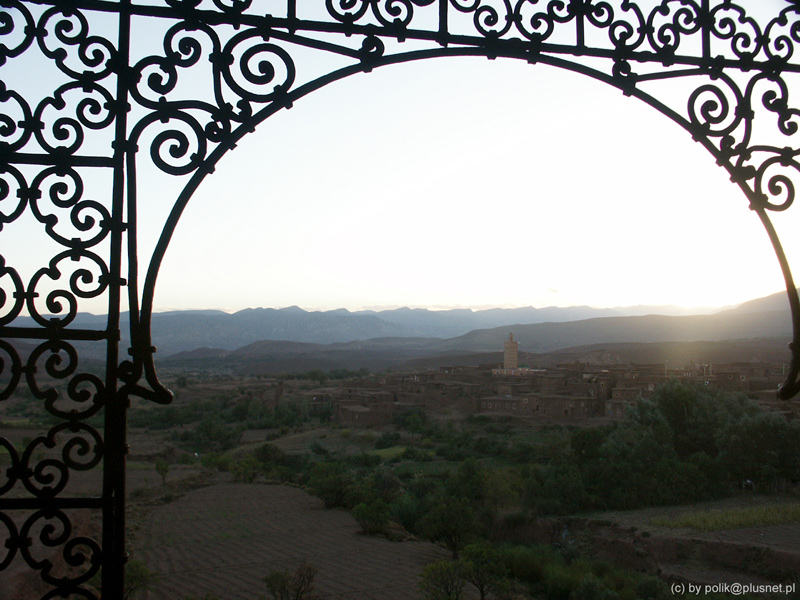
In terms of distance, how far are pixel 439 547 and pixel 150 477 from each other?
35.3ft

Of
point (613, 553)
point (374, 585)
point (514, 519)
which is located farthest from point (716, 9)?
point (514, 519)

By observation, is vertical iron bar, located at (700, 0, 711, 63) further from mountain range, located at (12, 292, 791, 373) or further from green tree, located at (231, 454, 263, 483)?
mountain range, located at (12, 292, 791, 373)

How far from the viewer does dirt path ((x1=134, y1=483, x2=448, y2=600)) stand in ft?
37.7

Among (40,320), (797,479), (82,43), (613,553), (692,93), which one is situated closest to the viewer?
(40,320)

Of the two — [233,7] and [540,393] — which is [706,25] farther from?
[540,393]

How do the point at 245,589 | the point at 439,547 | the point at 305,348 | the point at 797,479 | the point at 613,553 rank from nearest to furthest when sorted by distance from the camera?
the point at 245,589, the point at 613,553, the point at 439,547, the point at 797,479, the point at 305,348

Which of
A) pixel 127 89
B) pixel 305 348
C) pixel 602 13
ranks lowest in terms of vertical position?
pixel 305 348

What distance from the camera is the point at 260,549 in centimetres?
1374

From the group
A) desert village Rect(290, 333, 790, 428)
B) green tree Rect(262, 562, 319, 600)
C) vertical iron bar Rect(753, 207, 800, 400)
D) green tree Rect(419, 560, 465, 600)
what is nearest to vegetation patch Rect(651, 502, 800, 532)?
green tree Rect(419, 560, 465, 600)

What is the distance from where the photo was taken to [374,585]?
11641 mm

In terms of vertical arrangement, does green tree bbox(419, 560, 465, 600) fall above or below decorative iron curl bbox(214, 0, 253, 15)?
below

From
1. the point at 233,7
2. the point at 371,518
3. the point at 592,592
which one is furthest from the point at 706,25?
the point at 371,518

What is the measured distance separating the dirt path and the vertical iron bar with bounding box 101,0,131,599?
33.1 ft

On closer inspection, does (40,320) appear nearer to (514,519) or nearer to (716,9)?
(716,9)
